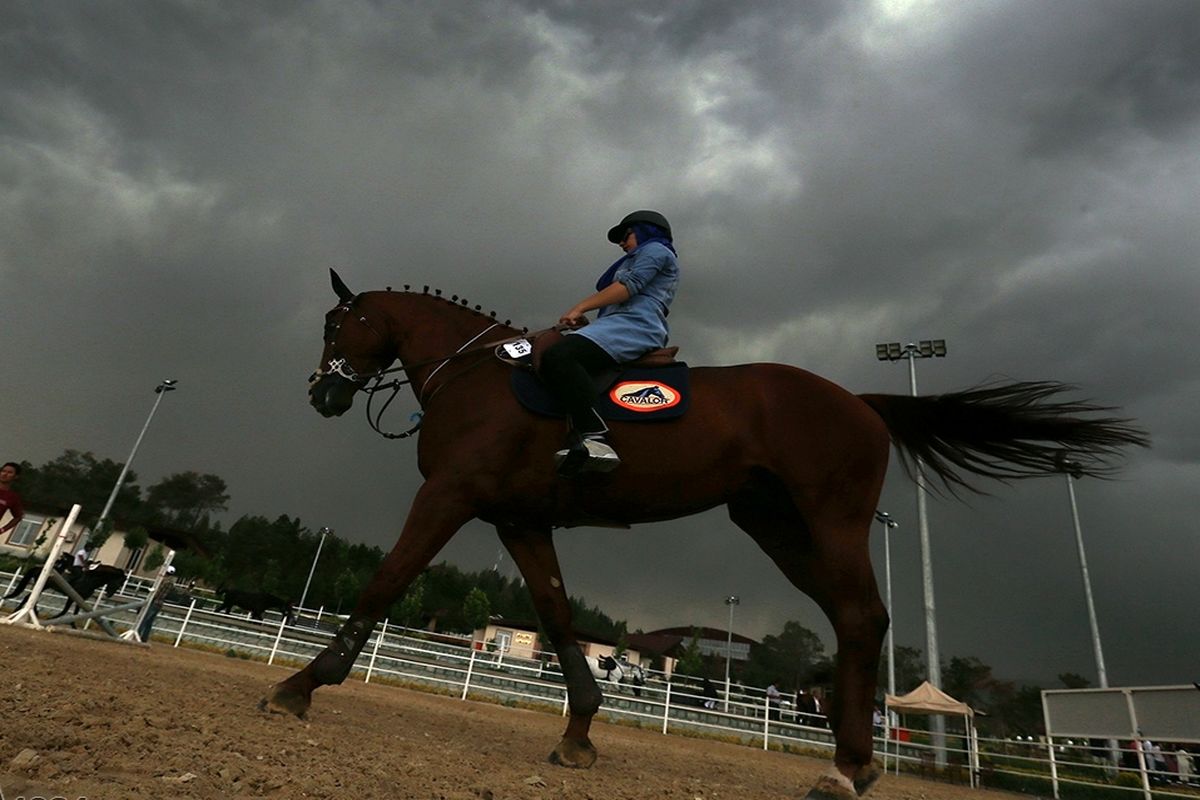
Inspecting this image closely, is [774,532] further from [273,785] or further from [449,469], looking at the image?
[273,785]

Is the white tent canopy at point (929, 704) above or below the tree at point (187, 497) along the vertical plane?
below

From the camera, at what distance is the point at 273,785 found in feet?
6.51

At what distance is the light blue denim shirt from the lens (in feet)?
13.9

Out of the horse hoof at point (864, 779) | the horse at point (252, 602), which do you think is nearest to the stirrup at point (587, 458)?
the horse hoof at point (864, 779)

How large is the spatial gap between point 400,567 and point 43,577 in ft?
21.9

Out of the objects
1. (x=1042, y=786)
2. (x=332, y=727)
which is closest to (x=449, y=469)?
(x=332, y=727)

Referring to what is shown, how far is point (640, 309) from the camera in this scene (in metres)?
4.41

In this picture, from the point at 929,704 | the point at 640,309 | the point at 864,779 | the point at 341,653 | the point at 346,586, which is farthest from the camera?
the point at 346,586

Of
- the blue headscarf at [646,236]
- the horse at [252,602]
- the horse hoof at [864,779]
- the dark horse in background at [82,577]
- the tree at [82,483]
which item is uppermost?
the tree at [82,483]

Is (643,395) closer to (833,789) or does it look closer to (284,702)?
(833,789)

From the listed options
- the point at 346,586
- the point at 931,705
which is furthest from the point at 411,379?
the point at 346,586

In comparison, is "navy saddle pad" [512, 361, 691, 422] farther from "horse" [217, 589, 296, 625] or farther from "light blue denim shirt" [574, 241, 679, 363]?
"horse" [217, 589, 296, 625]

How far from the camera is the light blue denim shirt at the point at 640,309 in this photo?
422 centimetres

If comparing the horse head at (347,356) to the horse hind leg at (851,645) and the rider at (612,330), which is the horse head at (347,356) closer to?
the rider at (612,330)
